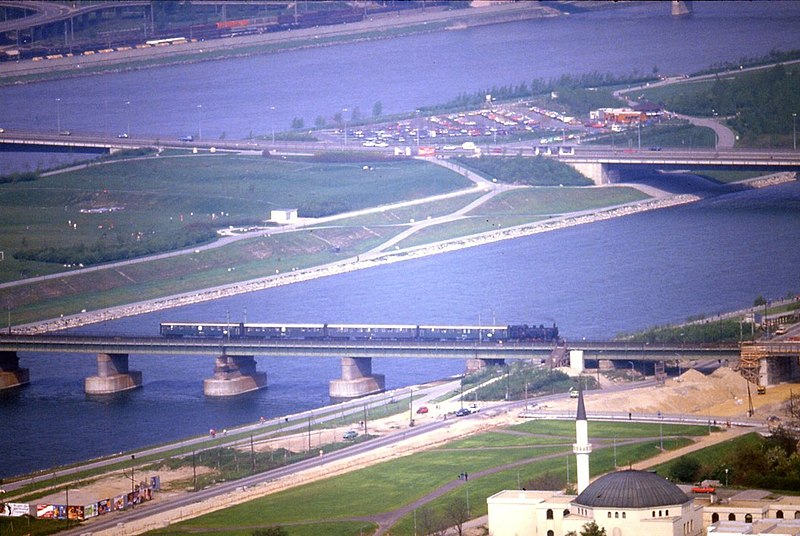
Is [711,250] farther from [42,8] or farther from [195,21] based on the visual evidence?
[195,21]

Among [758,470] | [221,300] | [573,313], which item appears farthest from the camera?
[221,300]

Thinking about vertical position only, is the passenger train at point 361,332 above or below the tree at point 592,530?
above

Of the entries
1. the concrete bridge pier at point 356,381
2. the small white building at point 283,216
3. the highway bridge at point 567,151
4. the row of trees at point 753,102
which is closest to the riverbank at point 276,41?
the highway bridge at point 567,151

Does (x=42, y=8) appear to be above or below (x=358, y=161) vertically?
above

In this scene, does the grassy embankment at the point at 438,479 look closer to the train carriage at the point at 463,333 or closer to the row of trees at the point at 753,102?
the train carriage at the point at 463,333

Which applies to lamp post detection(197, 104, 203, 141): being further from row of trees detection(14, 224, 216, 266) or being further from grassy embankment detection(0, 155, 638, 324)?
row of trees detection(14, 224, 216, 266)

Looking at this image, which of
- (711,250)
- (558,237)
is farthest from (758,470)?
(558,237)

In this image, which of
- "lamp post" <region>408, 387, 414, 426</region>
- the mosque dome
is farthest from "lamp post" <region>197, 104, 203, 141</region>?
the mosque dome
